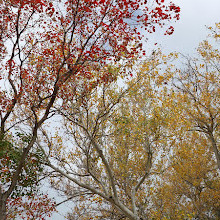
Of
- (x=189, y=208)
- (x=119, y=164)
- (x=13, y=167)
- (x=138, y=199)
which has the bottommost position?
(x=189, y=208)

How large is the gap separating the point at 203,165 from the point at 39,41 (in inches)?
524

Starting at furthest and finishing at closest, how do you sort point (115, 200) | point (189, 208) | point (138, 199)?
1. point (189, 208)
2. point (138, 199)
3. point (115, 200)

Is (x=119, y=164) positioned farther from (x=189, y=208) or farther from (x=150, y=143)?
(x=189, y=208)

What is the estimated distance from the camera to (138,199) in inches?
456

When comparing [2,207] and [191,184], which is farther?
[191,184]

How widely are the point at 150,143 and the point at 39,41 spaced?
573 centimetres

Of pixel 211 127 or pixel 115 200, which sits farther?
pixel 211 127

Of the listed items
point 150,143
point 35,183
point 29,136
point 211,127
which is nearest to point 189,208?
point 211,127

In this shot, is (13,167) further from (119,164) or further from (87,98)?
(119,164)

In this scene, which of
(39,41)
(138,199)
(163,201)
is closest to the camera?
(39,41)

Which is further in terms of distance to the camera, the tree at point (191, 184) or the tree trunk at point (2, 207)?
the tree at point (191, 184)

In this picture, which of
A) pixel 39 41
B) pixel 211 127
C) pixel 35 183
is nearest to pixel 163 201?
pixel 211 127

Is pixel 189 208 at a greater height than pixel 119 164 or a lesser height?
lesser

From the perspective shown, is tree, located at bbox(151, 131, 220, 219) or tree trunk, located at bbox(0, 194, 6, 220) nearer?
tree trunk, located at bbox(0, 194, 6, 220)
